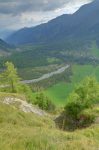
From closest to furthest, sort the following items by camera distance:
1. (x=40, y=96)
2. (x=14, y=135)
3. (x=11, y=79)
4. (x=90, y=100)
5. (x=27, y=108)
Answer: (x=14, y=135), (x=27, y=108), (x=90, y=100), (x=11, y=79), (x=40, y=96)

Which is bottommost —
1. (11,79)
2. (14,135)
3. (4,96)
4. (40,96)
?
(40,96)

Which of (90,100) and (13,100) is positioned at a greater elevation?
(13,100)

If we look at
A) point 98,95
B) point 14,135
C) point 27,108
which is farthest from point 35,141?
point 98,95

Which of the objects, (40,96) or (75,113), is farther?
(40,96)

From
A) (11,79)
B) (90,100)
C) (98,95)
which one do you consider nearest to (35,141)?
(90,100)

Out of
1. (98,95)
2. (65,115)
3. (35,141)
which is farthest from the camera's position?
(98,95)

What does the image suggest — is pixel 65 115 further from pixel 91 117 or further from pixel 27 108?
pixel 27 108

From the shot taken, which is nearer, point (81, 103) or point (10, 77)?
point (81, 103)

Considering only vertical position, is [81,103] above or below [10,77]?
below

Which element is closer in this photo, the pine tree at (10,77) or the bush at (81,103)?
the bush at (81,103)

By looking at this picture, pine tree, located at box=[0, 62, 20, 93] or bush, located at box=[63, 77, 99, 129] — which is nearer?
bush, located at box=[63, 77, 99, 129]
